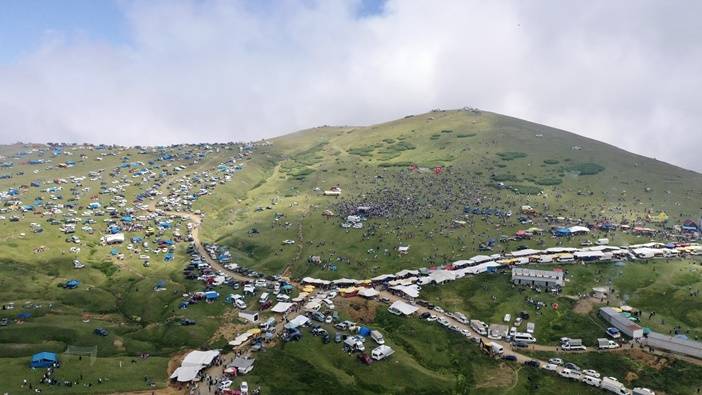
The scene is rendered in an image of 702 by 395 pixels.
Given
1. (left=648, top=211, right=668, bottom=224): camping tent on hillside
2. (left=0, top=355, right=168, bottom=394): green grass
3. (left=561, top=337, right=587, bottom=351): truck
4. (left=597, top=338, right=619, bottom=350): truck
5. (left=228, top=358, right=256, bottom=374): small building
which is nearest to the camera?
(left=0, top=355, right=168, bottom=394): green grass

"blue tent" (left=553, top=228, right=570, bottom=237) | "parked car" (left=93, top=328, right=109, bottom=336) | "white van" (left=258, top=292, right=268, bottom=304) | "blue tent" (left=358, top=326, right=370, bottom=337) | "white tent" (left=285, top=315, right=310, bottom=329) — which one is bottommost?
"parked car" (left=93, top=328, right=109, bottom=336)

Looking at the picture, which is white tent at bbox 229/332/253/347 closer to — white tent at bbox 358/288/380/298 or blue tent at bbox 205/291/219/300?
blue tent at bbox 205/291/219/300

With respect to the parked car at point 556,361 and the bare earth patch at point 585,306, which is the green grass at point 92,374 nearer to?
the parked car at point 556,361

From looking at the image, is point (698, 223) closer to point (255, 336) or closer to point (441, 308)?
point (441, 308)

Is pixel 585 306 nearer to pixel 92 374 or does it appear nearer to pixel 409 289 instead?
pixel 409 289

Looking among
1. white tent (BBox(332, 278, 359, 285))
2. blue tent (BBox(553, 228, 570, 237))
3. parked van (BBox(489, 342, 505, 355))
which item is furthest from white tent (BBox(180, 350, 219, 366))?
blue tent (BBox(553, 228, 570, 237))

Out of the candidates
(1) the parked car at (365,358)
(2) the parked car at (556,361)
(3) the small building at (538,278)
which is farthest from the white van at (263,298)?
(2) the parked car at (556,361)
